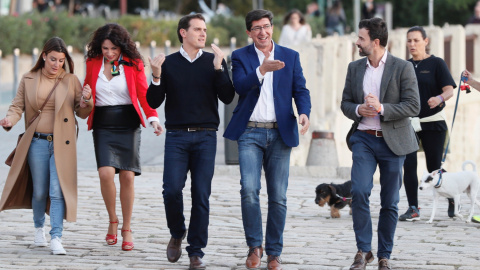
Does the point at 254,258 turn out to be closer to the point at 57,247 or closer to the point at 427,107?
the point at 57,247

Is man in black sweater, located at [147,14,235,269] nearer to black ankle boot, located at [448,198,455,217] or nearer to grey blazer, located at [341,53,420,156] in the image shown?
grey blazer, located at [341,53,420,156]

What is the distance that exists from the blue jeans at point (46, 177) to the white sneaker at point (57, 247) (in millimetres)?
64

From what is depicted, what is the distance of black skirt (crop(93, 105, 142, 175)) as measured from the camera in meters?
8.68

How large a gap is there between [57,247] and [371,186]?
2459 mm

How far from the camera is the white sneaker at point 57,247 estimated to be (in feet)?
28.2

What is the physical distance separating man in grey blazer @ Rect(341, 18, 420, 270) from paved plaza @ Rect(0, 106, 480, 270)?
0.35 m

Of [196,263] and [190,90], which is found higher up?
[190,90]

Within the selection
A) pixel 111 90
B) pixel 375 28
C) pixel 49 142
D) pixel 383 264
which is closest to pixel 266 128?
pixel 375 28

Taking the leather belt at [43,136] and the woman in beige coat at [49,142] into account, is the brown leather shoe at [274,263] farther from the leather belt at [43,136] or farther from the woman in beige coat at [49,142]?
the leather belt at [43,136]

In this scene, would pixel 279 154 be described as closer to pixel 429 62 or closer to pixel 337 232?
pixel 337 232

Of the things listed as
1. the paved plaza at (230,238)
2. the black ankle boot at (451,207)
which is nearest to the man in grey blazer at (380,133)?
the paved plaza at (230,238)

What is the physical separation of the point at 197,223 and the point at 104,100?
4.30ft

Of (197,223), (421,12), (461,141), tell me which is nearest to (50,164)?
(197,223)

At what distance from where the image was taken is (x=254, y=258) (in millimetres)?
8023
